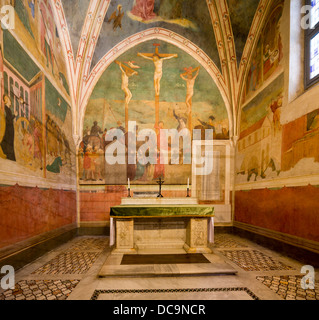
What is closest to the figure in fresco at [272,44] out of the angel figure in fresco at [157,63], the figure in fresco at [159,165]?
the angel figure in fresco at [157,63]

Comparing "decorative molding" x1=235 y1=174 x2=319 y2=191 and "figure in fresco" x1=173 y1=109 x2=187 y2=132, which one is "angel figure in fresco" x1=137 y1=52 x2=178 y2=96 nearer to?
"figure in fresco" x1=173 y1=109 x2=187 y2=132

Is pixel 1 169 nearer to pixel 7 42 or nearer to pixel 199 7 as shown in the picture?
pixel 7 42

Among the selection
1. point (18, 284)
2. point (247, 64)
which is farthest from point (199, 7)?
Answer: point (18, 284)

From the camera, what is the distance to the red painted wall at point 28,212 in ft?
15.1

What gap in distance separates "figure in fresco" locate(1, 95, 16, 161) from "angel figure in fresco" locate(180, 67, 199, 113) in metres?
7.12

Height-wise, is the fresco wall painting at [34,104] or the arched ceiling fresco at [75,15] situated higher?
the arched ceiling fresco at [75,15]

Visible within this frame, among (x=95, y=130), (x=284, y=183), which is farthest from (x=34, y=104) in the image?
(x=284, y=183)

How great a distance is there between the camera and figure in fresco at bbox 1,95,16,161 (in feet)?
15.1

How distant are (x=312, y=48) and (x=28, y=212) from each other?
906cm

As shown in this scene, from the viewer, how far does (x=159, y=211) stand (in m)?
6.03

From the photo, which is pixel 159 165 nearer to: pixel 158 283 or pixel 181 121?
pixel 181 121

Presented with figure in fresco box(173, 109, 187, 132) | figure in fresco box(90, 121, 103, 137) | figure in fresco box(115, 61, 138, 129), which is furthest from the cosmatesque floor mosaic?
figure in fresco box(115, 61, 138, 129)

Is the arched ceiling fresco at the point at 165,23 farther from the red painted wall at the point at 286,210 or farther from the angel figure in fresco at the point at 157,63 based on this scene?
the red painted wall at the point at 286,210

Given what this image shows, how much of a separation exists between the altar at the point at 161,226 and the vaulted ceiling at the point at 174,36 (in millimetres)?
4929
